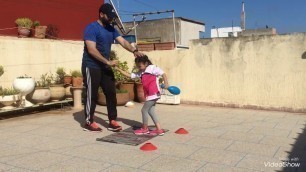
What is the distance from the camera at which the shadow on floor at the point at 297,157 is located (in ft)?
12.3

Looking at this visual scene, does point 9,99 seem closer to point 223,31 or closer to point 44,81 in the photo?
point 44,81

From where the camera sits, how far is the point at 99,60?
209 inches

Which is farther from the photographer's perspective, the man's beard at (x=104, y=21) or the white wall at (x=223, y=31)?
the white wall at (x=223, y=31)

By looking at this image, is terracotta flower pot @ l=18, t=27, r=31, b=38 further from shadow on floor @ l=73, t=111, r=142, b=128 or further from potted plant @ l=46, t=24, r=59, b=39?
shadow on floor @ l=73, t=111, r=142, b=128

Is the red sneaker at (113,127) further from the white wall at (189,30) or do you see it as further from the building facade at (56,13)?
the white wall at (189,30)

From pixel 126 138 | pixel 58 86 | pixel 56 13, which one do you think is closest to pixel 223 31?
pixel 56 13

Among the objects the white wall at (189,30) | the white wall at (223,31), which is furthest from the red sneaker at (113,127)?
the white wall at (223,31)

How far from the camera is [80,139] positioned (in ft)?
16.9

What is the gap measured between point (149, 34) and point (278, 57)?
15.7 m

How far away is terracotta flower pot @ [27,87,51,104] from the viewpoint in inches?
295

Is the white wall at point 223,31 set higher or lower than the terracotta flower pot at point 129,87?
higher

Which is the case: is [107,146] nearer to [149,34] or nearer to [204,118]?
[204,118]

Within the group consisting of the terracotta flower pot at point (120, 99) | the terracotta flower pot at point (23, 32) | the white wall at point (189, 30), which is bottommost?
the terracotta flower pot at point (120, 99)

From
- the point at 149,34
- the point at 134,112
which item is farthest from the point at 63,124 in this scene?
the point at 149,34
